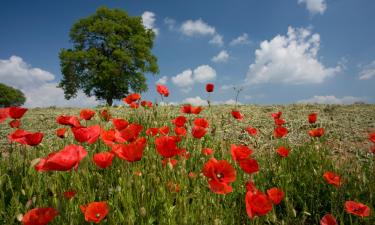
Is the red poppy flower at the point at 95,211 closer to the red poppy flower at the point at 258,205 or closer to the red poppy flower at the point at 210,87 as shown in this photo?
the red poppy flower at the point at 258,205

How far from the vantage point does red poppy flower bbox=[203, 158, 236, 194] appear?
6.08 ft

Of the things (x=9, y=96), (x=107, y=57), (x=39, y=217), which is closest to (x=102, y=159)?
(x=39, y=217)

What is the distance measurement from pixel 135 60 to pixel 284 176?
31.7 m

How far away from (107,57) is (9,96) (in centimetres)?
2987

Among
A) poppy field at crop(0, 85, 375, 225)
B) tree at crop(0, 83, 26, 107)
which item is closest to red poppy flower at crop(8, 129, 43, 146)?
poppy field at crop(0, 85, 375, 225)

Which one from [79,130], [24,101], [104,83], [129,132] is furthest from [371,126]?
[24,101]

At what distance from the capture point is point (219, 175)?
210 centimetres

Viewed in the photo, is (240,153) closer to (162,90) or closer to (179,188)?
(179,188)

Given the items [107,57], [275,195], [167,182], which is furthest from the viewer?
[107,57]

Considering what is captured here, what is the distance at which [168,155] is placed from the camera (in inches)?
88.7

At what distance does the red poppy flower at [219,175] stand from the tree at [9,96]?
57.1 metres

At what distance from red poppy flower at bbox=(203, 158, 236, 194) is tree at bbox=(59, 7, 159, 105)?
98.0 ft

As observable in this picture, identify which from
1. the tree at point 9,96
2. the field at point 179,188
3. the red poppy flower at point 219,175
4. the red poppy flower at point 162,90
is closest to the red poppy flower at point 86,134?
the field at point 179,188

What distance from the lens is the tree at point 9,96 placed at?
172 ft
